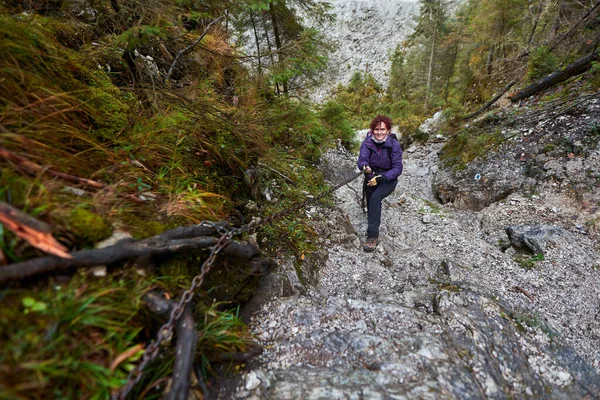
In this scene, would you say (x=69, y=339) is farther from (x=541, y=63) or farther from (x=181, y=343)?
(x=541, y=63)

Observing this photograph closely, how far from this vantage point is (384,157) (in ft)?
15.2

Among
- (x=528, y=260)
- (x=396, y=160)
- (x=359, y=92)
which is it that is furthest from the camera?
(x=359, y=92)

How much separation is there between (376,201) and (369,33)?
41.4 metres

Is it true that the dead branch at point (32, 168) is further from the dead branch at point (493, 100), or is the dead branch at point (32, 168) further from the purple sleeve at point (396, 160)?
the dead branch at point (493, 100)

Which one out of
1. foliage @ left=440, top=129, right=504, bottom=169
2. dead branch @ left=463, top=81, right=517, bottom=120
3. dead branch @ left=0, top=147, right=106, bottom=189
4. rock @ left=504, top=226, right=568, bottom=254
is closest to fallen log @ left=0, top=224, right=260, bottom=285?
dead branch @ left=0, top=147, right=106, bottom=189

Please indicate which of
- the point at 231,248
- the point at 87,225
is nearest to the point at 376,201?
the point at 231,248

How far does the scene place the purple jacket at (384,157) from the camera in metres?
4.55

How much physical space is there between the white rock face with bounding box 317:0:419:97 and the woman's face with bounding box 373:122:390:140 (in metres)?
31.7

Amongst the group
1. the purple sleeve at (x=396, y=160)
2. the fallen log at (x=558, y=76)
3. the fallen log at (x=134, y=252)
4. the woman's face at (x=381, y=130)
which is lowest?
the fallen log at (x=134, y=252)

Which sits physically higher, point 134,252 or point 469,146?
point 469,146

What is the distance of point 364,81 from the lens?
102ft

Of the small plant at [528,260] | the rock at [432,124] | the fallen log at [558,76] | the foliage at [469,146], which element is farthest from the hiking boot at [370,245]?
the rock at [432,124]

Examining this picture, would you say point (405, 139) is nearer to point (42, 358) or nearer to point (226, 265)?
point (226, 265)

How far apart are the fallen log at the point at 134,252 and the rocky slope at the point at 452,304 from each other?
0.80 metres
